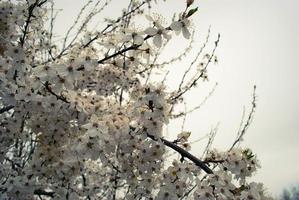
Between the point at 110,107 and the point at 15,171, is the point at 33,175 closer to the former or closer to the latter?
the point at 15,171

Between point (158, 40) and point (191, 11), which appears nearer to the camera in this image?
point (191, 11)

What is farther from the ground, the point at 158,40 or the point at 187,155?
the point at 158,40

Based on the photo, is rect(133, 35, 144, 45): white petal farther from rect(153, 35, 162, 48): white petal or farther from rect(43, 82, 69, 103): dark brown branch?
rect(43, 82, 69, 103): dark brown branch

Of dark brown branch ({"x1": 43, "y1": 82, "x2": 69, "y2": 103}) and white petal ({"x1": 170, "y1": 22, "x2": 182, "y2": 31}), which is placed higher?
white petal ({"x1": 170, "y1": 22, "x2": 182, "y2": 31})

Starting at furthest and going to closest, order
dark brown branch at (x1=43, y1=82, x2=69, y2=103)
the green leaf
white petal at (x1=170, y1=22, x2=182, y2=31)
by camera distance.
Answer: dark brown branch at (x1=43, y1=82, x2=69, y2=103), white petal at (x1=170, y1=22, x2=182, y2=31), the green leaf

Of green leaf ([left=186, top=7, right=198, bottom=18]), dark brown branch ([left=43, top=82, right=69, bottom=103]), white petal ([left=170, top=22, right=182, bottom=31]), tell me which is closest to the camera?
green leaf ([left=186, top=7, right=198, bottom=18])

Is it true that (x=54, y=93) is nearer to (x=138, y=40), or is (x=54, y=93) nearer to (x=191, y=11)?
(x=138, y=40)

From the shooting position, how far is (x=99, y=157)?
4.04m

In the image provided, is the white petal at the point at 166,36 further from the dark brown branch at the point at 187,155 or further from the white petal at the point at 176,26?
the dark brown branch at the point at 187,155

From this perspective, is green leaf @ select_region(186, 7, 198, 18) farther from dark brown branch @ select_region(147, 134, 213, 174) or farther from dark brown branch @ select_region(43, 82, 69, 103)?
dark brown branch @ select_region(43, 82, 69, 103)

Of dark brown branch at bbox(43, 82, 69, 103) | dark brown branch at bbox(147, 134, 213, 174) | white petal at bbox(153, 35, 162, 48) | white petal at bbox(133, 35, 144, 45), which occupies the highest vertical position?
white petal at bbox(133, 35, 144, 45)

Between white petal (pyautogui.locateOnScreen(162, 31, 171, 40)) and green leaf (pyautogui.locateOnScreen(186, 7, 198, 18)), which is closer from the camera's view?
green leaf (pyautogui.locateOnScreen(186, 7, 198, 18))

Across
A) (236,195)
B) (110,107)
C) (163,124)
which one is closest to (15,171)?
(110,107)

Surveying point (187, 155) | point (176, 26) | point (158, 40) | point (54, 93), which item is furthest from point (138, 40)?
point (187, 155)
